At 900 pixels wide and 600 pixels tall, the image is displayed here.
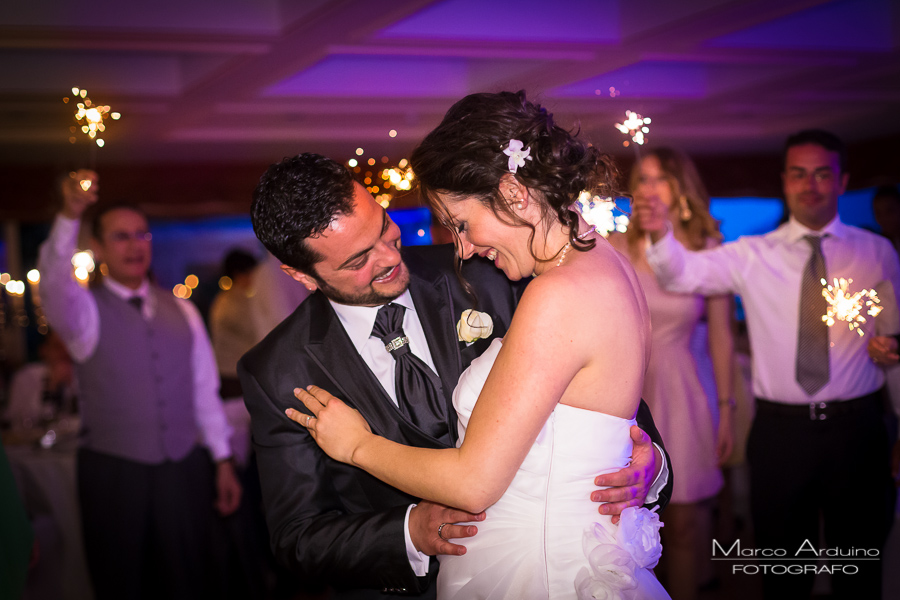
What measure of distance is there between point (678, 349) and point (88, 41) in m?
3.51

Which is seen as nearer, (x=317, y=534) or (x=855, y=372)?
(x=317, y=534)

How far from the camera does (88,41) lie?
3.54 metres

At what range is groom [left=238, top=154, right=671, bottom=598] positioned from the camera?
5.09 ft

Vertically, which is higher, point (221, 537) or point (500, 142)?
point (500, 142)

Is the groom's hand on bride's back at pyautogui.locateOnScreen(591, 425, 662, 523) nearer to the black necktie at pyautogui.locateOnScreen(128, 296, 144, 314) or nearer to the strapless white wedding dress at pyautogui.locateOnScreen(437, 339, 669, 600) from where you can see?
the strapless white wedding dress at pyautogui.locateOnScreen(437, 339, 669, 600)

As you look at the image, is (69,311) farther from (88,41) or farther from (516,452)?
(516,452)

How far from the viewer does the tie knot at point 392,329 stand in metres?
1.69

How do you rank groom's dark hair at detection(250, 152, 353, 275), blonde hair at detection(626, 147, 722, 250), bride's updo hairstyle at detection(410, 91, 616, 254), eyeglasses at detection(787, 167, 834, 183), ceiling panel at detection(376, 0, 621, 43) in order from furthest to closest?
ceiling panel at detection(376, 0, 621, 43), blonde hair at detection(626, 147, 722, 250), eyeglasses at detection(787, 167, 834, 183), groom's dark hair at detection(250, 152, 353, 275), bride's updo hairstyle at detection(410, 91, 616, 254)

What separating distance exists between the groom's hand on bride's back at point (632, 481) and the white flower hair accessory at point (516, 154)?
0.65m

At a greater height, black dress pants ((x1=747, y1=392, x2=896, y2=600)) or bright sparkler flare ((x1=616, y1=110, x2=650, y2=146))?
bright sparkler flare ((x1=616, y1=110, x2=650, y2=146))

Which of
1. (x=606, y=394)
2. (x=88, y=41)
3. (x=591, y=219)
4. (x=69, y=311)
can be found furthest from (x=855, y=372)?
(x=88, y=41)

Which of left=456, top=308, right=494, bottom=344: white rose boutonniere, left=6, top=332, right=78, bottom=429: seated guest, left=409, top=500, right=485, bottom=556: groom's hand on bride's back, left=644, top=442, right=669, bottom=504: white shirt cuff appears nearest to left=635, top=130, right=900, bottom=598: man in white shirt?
left=644, top=442, right=669, bottom=504: white shirt cuff

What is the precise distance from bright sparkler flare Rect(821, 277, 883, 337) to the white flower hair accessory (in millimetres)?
1814

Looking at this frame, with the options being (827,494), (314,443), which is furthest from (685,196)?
(314,443)
